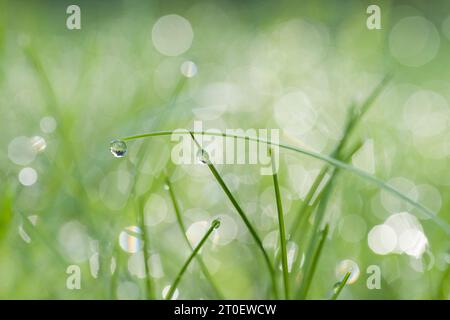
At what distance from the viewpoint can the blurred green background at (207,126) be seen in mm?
673

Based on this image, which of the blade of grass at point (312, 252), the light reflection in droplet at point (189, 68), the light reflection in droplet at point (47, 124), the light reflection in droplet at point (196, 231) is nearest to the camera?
the blade of grass at point (312, 252)

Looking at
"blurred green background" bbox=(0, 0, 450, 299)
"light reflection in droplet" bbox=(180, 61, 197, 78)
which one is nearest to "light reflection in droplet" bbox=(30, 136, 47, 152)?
"blurred green background" bbox=(0, 0, 450, 299)

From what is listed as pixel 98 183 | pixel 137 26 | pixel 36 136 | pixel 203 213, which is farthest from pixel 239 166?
pixel 137 26

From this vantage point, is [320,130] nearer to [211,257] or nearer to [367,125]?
[367,125]

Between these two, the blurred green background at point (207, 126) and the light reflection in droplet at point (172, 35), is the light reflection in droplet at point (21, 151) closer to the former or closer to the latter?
the blurred green background at point (207, 126)

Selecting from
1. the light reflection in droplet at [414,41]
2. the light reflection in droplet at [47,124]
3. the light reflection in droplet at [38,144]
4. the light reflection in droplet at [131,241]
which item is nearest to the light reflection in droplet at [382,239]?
the light reflection in droplet at [131,241]

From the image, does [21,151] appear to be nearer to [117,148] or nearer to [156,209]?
[156,209]

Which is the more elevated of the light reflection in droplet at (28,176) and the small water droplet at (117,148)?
the small water droplet at (117,148)

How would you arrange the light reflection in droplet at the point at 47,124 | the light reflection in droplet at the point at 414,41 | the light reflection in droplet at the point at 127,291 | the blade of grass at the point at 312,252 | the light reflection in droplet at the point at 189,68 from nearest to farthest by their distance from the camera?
the blade of grass at the point at 312,252
the light reflection in droplet at the point at 127,291
the light reflection in droplet at the point at 47,124
the light reflection in droplet at the point at 189,68
the light reflection in droplet at the point at 414,41

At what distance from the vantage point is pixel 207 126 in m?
1.01

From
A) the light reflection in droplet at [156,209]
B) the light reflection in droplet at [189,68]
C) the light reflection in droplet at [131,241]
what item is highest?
the light reflection in droplet at [189,68]

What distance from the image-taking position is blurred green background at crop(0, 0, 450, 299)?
67 cm

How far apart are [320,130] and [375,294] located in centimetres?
43

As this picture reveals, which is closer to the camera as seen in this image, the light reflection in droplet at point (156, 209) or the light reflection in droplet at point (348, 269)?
the light reflection in droplet at point (348, 269)
